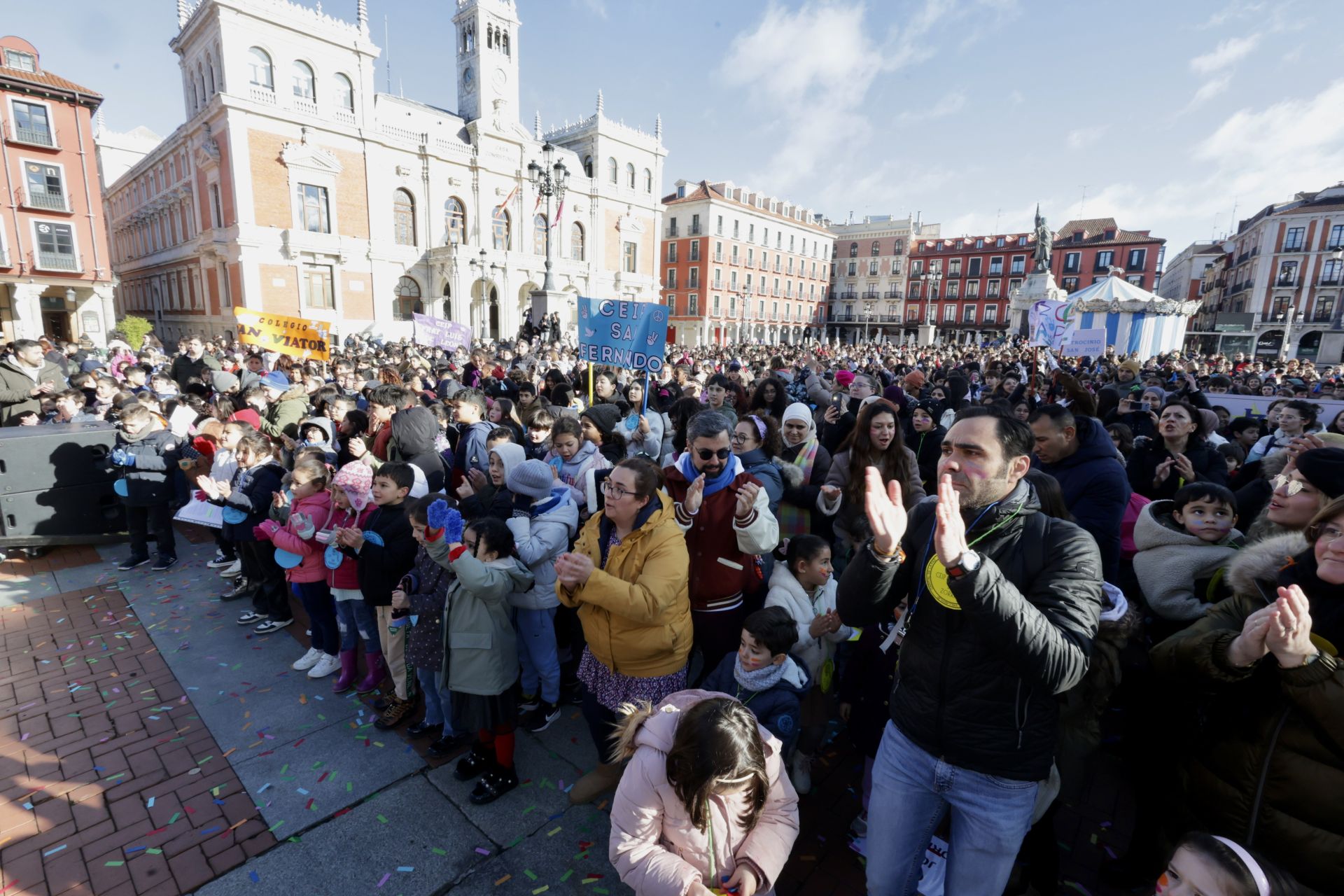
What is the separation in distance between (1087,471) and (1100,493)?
153 millimetres

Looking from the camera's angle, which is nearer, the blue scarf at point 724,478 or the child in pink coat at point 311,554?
the blue scarf at point 724,478

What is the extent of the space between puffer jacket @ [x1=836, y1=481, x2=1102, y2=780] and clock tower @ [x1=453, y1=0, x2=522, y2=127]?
4327 centimetres

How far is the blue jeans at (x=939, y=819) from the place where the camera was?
2.01m

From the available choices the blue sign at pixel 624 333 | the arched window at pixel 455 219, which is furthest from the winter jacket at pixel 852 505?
the arched window at pixel 455 219

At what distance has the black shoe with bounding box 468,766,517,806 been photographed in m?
3.29

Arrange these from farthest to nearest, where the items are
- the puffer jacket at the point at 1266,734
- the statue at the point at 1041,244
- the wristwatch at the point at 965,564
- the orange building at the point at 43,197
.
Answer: the orange building at the point at 43,197 < the statue at the point at 1041,244 < the puffer jacket at the point at 1266,734 < the wristwatch at the point at 965,564

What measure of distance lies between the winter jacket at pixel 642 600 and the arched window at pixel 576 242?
1656 inches

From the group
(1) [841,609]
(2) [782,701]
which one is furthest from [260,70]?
(1) [841,609]

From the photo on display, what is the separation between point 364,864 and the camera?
2.92 meters

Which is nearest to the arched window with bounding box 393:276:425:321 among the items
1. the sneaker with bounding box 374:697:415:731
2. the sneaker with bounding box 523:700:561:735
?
the sneaker with bounding box 374:697:415:731

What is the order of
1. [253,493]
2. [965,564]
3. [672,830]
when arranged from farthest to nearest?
[253,493] → [672,830] → [965,564]

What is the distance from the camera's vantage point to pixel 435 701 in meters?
3.86

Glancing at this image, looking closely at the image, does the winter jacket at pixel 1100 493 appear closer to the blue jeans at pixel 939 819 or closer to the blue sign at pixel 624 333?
the blue jeans at pixel 939 819

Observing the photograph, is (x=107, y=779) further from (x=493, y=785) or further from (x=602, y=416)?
(x=602, y=416)
